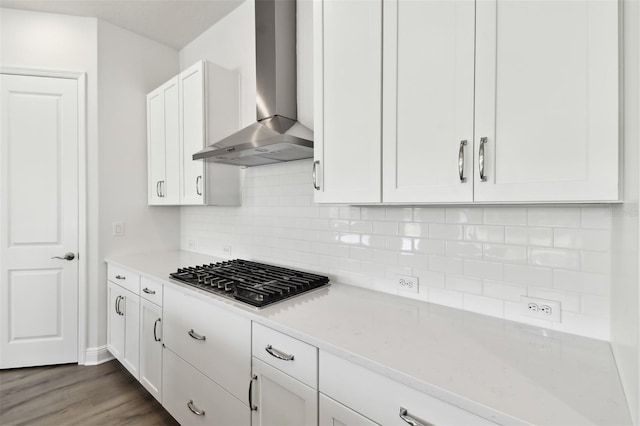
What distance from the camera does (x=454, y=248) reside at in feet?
4.81


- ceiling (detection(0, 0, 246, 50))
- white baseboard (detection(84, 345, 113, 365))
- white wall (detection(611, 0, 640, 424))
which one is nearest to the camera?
white wall (detection(611, 0, 640, 424))

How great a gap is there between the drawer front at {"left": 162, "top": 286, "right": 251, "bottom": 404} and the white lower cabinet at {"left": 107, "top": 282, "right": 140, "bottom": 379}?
53 cm

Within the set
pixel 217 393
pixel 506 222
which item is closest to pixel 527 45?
pixel 506 222

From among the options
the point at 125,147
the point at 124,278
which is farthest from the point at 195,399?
the point at 125,147

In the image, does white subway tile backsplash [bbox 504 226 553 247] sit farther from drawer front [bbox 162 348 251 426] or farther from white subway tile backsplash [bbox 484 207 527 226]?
drawer front [bbox 162 348 251 426]

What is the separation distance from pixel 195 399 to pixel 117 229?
1.86m

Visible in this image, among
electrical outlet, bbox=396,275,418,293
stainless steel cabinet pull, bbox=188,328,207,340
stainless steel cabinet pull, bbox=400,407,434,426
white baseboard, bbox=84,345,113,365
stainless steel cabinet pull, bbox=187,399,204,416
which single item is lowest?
white baseboard, bbox=84,345,113,365

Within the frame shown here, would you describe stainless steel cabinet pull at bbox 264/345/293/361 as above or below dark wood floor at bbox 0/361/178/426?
above

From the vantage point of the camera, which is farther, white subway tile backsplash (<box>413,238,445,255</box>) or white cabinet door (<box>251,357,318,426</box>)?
white subway tile backsplash (<box>413,238,445,255</box>)

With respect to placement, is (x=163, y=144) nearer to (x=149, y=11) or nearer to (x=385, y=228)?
(x=149, y=11)

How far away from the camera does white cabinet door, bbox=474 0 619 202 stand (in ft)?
2.90

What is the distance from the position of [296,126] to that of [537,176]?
4.51 ft

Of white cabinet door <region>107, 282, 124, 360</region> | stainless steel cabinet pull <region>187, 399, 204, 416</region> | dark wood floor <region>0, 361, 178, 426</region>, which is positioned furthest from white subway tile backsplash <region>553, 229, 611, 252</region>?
white cabinet door <region>107, 282, 124, 360</region>

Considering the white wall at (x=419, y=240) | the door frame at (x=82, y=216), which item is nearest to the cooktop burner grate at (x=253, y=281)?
the white wall at (x=419, y=240)
